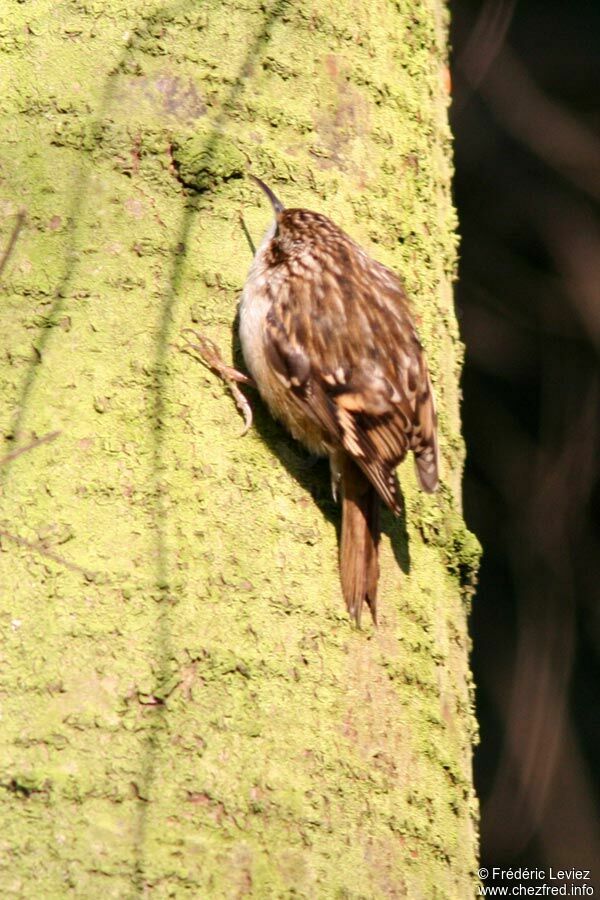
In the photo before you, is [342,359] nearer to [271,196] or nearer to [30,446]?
[271,196]

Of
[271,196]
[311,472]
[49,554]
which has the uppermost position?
[271,196]

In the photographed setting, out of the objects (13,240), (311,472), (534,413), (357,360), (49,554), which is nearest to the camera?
(49,554)

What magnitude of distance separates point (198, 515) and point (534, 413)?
325cm

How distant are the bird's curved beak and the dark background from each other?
234 centimetres

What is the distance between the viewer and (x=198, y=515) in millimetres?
1734

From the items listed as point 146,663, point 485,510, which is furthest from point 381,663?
point 485,510

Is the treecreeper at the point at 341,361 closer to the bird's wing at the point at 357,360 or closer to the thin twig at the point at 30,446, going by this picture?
the bird's wing at the point at 357,360

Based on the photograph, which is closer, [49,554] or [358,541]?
[49,554]

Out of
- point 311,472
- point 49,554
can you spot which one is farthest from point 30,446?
point 311,472

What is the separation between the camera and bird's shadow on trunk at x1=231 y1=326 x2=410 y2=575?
1932 mm

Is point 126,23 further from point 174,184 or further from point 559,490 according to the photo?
point 559,490

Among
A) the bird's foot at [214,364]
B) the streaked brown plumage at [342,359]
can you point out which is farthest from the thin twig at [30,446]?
the streaked brown plumage at [342,359]

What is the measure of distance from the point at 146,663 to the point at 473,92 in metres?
3.18

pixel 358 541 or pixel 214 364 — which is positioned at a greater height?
pixel 214 364
